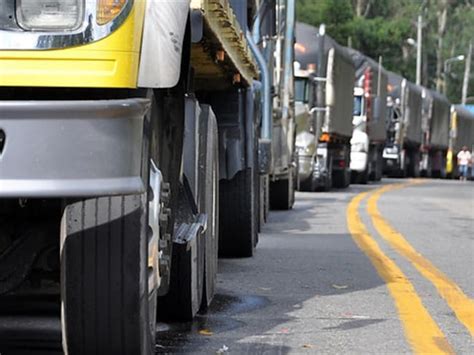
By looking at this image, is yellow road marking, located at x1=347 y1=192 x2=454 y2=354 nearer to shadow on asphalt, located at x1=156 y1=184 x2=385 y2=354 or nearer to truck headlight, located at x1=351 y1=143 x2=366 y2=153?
shadow on asphalt, located at x1=156 y1=184 x2=385 y2=354

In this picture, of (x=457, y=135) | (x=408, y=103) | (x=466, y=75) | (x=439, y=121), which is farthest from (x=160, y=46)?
(x=466, y=75)

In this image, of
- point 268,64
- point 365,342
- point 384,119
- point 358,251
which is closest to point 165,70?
point 365,342

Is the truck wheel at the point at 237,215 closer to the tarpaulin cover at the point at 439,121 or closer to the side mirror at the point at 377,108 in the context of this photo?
the side mirror at the point at 377,108

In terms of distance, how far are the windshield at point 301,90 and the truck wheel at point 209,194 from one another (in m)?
19.0

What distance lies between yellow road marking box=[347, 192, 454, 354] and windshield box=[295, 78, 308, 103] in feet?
43.1

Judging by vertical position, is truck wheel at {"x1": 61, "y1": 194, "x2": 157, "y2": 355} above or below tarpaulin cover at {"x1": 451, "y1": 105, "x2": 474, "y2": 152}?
below

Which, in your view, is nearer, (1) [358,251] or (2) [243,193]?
(2) [243,193]

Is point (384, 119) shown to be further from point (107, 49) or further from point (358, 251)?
point (107, 49)

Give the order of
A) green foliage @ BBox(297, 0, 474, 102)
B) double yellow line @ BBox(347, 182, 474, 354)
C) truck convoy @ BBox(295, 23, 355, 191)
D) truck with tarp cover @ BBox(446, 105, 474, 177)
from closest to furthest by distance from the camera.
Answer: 1. double yellow line @ BBox(347, 182, 474, 354)
2. truck convoy @ BBox(295, 23, 355, 191)
3. truck with tarp cover @ BBox(446, 105, 474, 177)
4. green foliage @ BBox(297, 0, 474, 102)

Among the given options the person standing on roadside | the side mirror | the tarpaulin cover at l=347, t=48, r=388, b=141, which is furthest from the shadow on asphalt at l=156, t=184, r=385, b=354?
the person standing on roadside

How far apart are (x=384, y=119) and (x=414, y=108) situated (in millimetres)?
7496

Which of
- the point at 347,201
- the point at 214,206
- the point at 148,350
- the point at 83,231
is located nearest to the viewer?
the point at 83,231

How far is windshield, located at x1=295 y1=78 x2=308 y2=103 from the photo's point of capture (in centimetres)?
2722

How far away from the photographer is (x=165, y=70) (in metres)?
4.97
